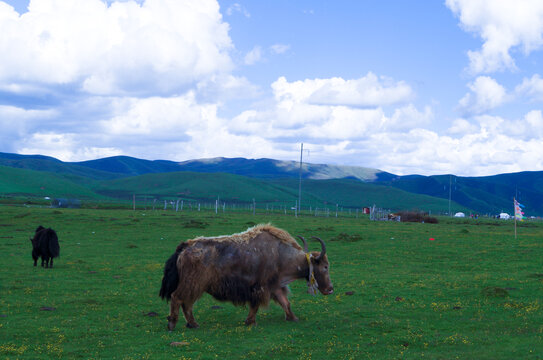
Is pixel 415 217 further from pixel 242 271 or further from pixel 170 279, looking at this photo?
pixel 170 279

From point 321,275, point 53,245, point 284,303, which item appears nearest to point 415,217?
point 53,245

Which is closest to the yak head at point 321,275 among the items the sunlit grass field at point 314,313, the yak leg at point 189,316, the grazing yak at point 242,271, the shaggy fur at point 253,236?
the grazing yak at point 242,271

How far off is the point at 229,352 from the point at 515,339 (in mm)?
6942

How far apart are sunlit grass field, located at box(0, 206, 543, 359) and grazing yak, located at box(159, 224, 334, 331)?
79 centimetres

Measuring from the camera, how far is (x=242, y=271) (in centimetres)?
1388

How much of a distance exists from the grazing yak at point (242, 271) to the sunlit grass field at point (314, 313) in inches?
30.9

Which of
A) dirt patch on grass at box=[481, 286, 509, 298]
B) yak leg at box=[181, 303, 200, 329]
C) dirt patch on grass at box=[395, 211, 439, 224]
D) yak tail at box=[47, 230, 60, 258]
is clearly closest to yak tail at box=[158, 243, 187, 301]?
yak leg at box=[181, 303, 200, 329]

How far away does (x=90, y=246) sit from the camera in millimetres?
35531

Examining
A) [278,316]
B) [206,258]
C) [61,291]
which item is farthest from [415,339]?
[61,291]

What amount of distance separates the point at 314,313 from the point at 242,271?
9.74 ft

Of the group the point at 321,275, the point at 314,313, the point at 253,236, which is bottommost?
the point at 314,313

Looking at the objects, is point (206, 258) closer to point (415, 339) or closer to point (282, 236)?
point (282, 236)

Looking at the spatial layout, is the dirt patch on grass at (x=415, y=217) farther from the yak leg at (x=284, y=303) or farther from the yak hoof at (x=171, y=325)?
the yak hoof at (x=171, y=325)

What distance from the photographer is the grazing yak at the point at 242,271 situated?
13438 mm
